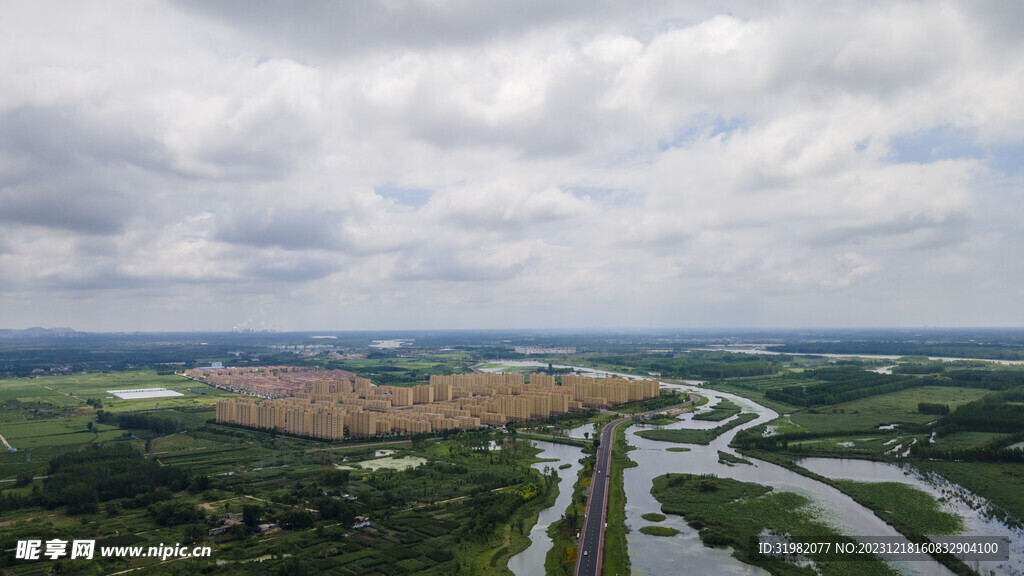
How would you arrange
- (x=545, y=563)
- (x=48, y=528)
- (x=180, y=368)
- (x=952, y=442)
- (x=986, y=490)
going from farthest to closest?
(x=180, y=368), (x=952, y=442), (x=986, y=490), (x=48, y=528), (x=545, y=563)

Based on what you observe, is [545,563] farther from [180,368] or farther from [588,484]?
[180,368]

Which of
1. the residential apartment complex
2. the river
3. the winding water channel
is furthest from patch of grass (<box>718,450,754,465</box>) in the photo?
the residential apartment complex

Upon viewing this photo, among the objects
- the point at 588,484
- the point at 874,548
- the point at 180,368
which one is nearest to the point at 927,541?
the point at 874,548

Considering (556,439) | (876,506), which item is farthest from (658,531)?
(556,439)

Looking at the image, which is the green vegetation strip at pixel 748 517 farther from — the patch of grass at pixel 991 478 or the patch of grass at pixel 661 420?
the patch of grass at pixel 661 420

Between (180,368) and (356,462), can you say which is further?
(180,368)

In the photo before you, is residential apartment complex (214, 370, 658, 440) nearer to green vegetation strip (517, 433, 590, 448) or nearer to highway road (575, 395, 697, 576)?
green vegetation strip (517, 433, 590, 448)
